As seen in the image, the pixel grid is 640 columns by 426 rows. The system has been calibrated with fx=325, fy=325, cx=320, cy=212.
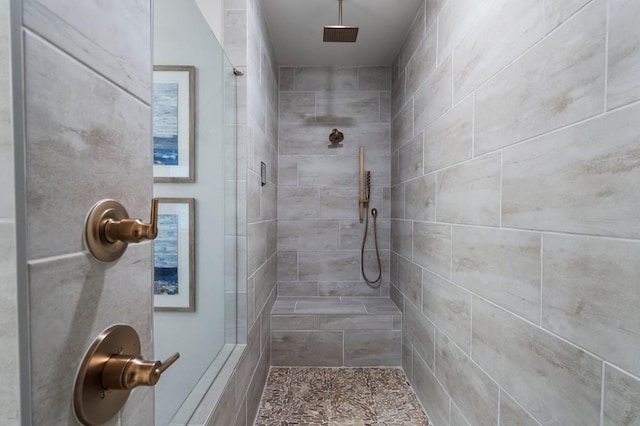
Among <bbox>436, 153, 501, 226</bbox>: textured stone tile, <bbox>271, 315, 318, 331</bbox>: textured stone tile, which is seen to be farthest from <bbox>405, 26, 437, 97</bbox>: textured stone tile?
<bbox>271, 315, 318, 331</bbox>: textured stone tile

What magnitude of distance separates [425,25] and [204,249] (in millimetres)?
1810

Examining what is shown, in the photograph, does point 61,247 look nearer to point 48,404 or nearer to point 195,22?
point 48,404

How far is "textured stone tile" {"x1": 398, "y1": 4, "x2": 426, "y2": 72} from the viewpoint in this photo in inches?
79.7

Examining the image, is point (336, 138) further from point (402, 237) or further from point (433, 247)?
point (433, 247)

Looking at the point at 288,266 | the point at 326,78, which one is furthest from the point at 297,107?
the point at 288,266

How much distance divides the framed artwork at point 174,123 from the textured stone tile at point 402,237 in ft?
5.09

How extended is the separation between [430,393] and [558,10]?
5.99 ft

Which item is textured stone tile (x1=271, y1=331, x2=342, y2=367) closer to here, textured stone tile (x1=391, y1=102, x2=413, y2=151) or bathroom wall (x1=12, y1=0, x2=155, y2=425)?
textured stone tile (x1=391, y1=102, x2=413, y2=151)

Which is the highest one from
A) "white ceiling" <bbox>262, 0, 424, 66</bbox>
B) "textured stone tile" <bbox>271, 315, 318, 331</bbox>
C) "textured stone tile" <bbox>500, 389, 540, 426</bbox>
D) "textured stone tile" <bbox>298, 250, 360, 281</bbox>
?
"white ceiling" <bbox>262, 0, 424, 66</bbox>

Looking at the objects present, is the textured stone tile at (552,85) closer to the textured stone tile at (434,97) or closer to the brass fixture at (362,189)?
the textured stone tile at (434,97)

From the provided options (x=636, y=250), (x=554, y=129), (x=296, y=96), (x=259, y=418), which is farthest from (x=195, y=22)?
(x=259, y=418)

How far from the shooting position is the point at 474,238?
4.34 feet

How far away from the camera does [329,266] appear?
296 cm

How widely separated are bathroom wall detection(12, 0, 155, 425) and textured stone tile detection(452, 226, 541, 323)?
3.41ft
